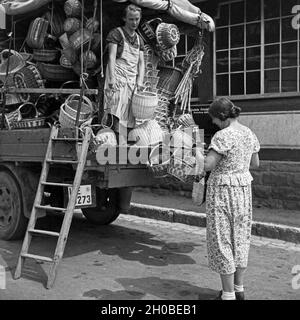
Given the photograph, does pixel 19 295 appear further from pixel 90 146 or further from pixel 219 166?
pixel 219 166

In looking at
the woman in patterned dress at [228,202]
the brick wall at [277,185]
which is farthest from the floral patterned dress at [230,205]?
the brick wall at [277,185]

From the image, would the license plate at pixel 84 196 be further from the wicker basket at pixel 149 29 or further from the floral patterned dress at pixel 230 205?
the wicker basket at pixel 149 29

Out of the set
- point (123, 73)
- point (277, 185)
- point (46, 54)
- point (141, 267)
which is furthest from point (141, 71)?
point (277, 185)

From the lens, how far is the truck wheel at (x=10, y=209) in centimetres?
597

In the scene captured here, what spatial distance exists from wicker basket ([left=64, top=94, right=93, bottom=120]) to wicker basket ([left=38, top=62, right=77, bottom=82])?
2.71ft

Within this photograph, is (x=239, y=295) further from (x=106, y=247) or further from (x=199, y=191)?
(x=106, y=247)

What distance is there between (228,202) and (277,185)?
15.4ft

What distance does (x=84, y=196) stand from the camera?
5164 millimetres

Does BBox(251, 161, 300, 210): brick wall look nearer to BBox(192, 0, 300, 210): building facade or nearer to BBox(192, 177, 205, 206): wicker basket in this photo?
BBox(192, 0, 300, 210): building facade

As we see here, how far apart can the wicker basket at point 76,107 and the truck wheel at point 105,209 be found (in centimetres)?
114

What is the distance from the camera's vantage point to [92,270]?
508 centimetres

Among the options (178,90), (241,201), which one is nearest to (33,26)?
(178,90)

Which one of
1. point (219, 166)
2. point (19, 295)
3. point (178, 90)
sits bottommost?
point (19, 295)

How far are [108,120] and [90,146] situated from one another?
0.93 m
